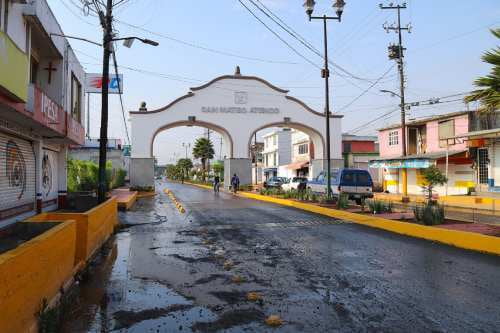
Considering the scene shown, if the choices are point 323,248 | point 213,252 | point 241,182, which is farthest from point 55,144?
point 241,182

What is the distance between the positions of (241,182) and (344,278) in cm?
3486

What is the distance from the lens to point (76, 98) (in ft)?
66.5

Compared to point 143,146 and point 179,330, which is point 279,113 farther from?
point 179,330

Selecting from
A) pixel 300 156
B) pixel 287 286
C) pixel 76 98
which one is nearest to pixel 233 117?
pixel 76 98

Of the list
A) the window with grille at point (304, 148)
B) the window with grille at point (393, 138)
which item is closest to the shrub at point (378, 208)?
the window with grille at point (393, 138)

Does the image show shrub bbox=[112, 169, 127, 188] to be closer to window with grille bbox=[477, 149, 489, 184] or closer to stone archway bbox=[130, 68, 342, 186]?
stone archway bbox=[130, 68, 342, 186]

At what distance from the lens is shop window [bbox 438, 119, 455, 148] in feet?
103

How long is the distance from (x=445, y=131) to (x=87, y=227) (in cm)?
2925

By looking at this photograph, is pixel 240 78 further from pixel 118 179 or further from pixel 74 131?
pixel 74 131

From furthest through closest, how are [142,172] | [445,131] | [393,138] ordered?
[393,138]
[142,172]
[445,131]

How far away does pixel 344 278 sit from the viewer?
7539 mm

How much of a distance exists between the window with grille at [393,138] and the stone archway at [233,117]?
4.85m

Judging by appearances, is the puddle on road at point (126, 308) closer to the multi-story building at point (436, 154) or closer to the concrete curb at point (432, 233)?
the concrete curb at point (432, 233)

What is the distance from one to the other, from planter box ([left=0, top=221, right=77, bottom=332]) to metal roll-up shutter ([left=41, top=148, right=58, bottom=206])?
431 inches
